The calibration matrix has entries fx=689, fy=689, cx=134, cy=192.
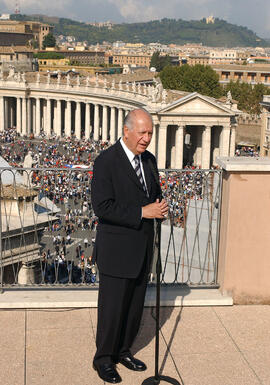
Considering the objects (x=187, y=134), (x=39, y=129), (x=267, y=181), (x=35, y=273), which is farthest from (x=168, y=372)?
(x=39, y=129)

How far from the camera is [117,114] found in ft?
261

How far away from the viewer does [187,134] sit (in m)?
67.1

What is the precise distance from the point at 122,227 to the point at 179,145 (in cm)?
6018

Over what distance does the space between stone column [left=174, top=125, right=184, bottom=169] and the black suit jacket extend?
59569 millimetres

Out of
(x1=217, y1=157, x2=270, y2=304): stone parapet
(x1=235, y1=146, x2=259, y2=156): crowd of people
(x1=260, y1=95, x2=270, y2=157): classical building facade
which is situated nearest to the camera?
(x1=217, y1=157, x2=270, y2=304): stone parapet

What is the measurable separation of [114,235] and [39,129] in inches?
3514

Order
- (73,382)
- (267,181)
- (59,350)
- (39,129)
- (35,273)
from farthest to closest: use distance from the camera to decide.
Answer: (39,129)
(35,273)
(267,181)
(59,350)
(73,382)

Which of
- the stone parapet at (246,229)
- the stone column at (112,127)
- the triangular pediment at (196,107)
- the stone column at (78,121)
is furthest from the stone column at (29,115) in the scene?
the stone parapet at (246,229)

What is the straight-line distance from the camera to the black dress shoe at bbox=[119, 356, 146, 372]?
21.2ft

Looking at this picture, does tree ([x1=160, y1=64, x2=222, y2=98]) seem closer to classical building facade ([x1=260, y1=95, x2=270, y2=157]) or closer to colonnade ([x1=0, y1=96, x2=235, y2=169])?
colonnade ([x1=0, y1=96, x2=235, y2=169])

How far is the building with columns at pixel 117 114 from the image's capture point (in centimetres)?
6481

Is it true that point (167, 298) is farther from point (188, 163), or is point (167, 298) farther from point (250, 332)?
point (188, 163)

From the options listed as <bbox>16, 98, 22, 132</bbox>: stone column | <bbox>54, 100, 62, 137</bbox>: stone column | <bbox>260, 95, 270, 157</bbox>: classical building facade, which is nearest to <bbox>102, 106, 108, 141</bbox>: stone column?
<bbox>54, 100, 62, 137</bbox>: stone column

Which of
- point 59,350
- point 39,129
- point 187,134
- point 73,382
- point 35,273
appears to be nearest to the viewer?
point 73,382
